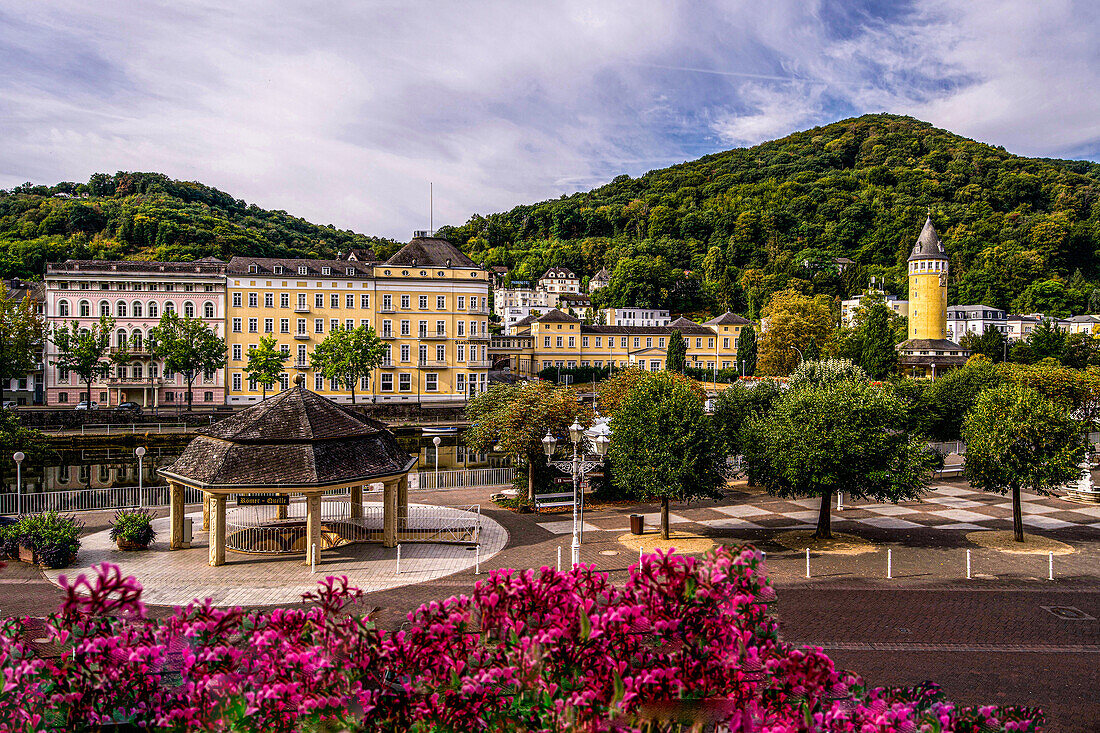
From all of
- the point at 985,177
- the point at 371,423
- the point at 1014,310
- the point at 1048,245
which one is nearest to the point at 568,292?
the point at 1014,310

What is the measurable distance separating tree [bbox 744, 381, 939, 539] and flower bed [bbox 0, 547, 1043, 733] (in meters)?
14.7

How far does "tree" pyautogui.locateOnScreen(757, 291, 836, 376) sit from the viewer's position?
72.1 meters

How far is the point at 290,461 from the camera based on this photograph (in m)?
17.1

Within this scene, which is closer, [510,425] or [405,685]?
[405,685]

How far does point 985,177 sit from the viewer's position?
161m

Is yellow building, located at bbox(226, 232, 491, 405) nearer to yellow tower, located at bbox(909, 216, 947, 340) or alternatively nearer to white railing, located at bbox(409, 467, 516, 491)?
white railing, located at bbox(409, 467, 516, 491)

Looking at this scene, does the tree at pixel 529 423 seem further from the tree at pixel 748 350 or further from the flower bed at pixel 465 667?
the tree at pixel 748 350

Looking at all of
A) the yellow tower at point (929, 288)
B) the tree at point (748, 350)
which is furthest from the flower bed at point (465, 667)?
the yellow tower at point (929, 288)

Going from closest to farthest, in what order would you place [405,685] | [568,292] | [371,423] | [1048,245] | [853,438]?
[405,685] → [853,438] → [371,423] → [1048,245] → [568,292]

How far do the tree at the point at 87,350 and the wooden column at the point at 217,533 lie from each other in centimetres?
4463

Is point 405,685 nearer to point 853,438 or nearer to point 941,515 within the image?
point 853,438

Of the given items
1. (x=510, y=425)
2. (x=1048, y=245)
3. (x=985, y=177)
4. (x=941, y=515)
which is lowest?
(x=941, y=515)

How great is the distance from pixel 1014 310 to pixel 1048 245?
1797 cm

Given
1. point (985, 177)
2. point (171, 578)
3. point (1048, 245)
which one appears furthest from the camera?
point (985, 177)
